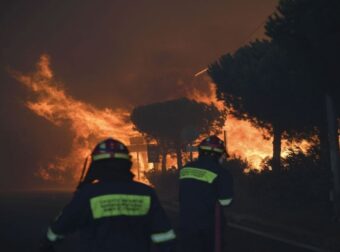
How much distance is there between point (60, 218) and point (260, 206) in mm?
17542

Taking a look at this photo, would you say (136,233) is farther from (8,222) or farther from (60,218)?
(8,222)

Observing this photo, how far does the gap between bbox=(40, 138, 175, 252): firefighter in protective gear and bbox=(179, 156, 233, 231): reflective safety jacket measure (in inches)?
99.3

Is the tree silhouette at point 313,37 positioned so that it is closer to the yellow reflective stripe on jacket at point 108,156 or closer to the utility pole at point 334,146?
the utility pole at point 334,146

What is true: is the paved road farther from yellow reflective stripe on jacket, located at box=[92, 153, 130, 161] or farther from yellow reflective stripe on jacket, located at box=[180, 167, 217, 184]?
yellow reflective stripe on jacket, located at box=[92, 153, 130, 161]

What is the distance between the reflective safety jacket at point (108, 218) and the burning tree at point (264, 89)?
19.0m

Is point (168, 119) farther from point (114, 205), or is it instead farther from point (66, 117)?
point (114, 205)

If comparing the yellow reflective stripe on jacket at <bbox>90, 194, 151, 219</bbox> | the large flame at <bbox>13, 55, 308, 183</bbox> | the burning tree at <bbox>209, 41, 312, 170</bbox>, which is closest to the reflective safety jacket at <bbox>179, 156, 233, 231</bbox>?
the yellow reflective stripe on jacket at <bbox>90, 194, 151, 219</bbox>

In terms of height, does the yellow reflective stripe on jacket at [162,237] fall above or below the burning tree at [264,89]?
below

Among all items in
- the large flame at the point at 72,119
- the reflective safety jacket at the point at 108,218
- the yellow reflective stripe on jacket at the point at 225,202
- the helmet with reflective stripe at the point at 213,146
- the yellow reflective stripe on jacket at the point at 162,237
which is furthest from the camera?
the large flame at the point at 72,119

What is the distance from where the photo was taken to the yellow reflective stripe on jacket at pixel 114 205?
186 inches

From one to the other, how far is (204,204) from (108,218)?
288 cm

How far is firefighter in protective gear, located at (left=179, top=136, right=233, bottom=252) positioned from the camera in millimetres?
7469

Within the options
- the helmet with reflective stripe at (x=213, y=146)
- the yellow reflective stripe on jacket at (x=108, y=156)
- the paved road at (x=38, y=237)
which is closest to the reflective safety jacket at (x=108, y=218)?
the yellow reflective stripe on jacket at (x=108, y=156)

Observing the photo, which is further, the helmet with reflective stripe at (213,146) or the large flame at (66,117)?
the large flame at (66,117)
